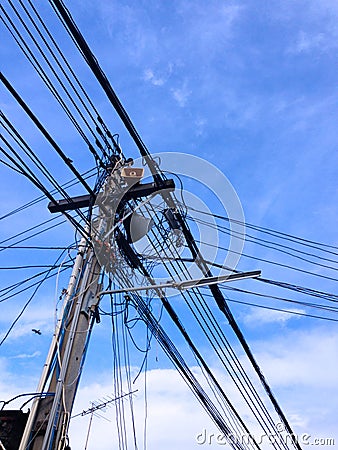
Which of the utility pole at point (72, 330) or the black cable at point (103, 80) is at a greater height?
the black cable at point (103, 80)

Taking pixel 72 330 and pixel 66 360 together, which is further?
pixel 72 330

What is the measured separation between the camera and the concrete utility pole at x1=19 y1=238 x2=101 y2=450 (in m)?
3.20

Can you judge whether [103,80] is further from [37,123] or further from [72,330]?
[72,330]

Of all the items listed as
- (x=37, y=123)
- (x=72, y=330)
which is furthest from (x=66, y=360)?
(x=37, y=123)

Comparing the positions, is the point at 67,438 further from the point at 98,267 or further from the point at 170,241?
the point at 170,241

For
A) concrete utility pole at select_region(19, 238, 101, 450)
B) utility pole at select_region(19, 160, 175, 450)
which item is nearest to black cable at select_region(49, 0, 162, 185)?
utility pole at select_region(19, 160, 175, 450)

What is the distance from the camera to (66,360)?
3582mm

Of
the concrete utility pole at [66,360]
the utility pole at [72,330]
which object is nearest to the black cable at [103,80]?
the utility pole at [72,330]

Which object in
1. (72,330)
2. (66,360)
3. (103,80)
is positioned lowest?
(66,360)

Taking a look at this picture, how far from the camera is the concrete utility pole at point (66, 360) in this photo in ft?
10.5

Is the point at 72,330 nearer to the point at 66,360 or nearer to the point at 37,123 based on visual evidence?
the point at 66,360

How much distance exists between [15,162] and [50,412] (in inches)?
88.6

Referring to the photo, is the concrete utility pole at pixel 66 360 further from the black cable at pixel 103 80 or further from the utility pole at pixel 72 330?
the black cable at pixel 103 80

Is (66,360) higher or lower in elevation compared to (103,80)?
lower
